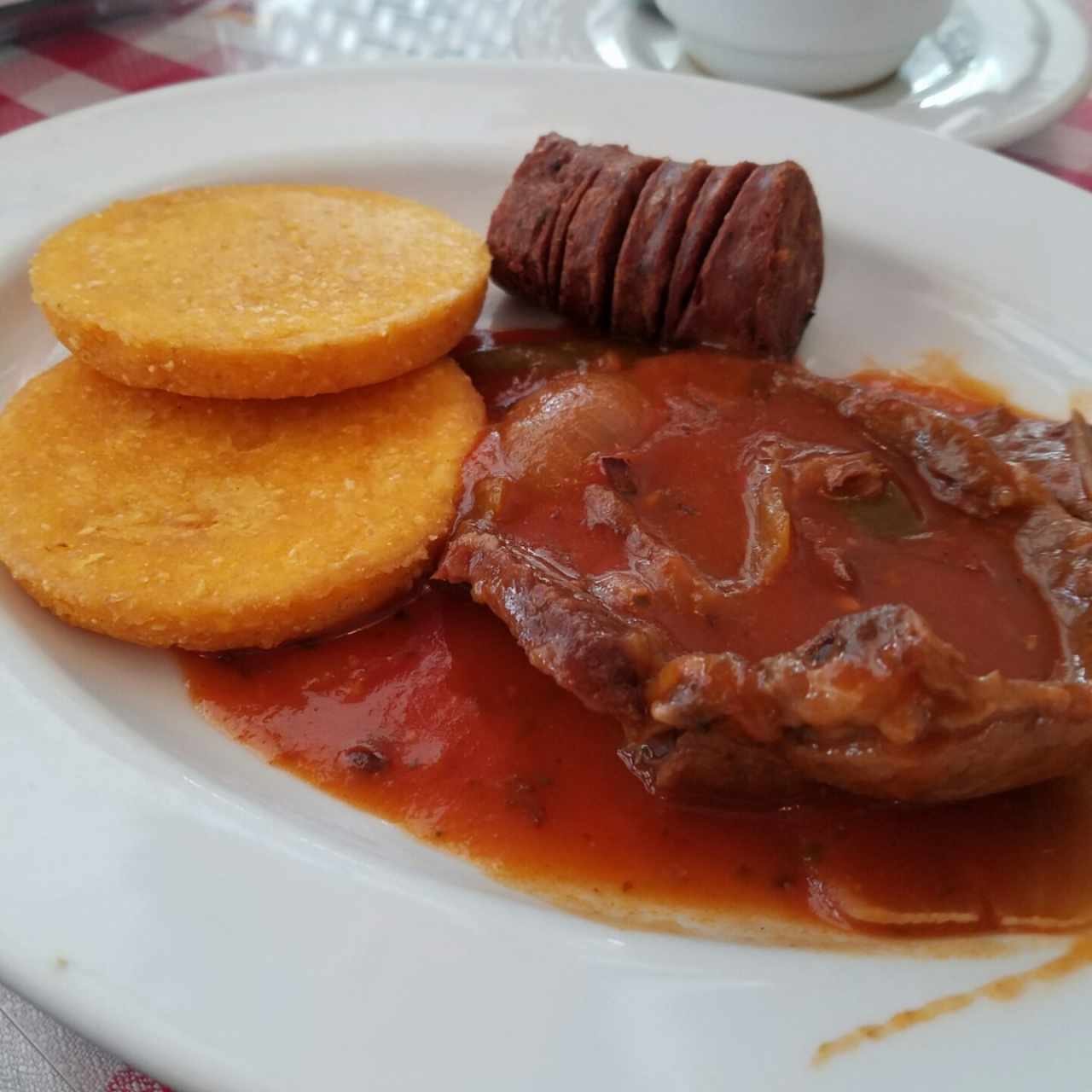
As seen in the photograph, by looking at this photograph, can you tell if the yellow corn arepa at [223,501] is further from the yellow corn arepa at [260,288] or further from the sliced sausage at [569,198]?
the sliced sausage at [569,198]

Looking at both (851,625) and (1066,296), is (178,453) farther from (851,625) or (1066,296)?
(1066,296)

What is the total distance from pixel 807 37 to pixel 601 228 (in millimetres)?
1876

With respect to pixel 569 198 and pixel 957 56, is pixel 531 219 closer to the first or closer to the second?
pixel 569 198

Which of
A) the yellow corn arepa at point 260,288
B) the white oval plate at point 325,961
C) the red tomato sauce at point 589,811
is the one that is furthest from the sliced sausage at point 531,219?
the white oval plate at point 325,961

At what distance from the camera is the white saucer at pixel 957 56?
4379 mm

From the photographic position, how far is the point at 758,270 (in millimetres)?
3123

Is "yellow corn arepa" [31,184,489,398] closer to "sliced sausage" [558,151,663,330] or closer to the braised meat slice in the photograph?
"sliced sausage" [558,151,663,330]

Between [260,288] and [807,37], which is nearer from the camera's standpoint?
[260,288]

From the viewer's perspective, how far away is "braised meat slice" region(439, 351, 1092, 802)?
204cm

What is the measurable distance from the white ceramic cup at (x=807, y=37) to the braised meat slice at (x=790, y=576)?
218 cm

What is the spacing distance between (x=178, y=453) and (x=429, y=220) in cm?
117

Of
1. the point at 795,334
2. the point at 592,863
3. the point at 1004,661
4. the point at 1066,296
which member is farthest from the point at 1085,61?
the point at 592,863

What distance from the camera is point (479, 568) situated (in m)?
2.49

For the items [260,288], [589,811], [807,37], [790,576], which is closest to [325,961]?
[589,811]
